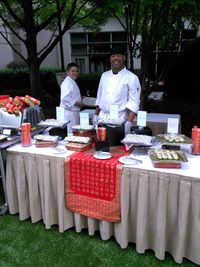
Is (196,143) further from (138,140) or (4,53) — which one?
(4,53)

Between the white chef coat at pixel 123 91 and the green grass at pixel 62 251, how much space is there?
116cm

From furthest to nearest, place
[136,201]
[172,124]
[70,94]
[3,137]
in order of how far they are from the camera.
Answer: [70,94]
[3,137]
[172,124]
[136,201]

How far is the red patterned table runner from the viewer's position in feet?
6.76

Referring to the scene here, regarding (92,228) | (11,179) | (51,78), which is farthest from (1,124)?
(51,78)

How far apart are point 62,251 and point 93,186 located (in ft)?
Answer: 1.88

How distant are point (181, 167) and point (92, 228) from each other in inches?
35.5

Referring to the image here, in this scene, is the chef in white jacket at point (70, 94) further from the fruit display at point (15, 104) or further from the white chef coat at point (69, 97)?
the fruit display at point (15, 104)

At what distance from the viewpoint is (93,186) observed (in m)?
2.14

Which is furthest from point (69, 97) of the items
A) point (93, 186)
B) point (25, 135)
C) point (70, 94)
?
point (93, 186)

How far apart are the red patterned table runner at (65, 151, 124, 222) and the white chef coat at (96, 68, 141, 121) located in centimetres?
73

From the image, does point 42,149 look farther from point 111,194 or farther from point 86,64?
point 86,64

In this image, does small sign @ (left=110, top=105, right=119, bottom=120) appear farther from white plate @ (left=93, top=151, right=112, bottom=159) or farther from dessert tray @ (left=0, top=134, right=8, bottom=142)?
dessert tray @ (left=0, top=134, right=8, bottom=142)

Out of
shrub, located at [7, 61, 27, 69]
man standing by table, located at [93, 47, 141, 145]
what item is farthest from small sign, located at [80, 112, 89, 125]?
shrub, located at [7, 61, 27, 69]

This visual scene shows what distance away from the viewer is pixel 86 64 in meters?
14.2
